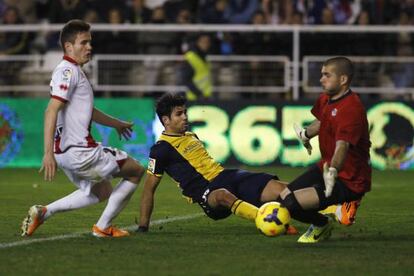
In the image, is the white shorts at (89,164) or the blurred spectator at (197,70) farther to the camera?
the blurred spectator at (197,70)

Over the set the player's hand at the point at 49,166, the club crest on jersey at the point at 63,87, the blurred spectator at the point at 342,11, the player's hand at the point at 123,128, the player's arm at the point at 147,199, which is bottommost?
the player's arm at the point at 147,199

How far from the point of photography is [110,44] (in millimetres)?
19234

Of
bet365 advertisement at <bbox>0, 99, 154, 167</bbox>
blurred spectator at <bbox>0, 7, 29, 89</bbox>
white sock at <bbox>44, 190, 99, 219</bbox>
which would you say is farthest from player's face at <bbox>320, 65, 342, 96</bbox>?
blurred spectator at <bbox>0, 7, 29, 89</bbox>

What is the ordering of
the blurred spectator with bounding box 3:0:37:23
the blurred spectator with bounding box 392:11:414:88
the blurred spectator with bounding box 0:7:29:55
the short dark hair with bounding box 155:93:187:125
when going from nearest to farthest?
the short dark hair with bounding box 155:93:187:125 < the blurred spectator with bounding box 392:11:414:88 < the blurred spectator with bounding box 0:7:29:55 < the blurred spectator with bounding box 3:0:37:23

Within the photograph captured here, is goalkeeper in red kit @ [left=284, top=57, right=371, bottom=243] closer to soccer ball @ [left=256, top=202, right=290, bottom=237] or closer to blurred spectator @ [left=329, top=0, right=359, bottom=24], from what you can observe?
soccer ball @ [left=256, top=202, right=290, bottom=237]

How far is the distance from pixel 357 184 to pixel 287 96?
10.1m

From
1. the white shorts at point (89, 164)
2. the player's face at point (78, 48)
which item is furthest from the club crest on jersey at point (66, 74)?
the white shorts at point (89, 164)

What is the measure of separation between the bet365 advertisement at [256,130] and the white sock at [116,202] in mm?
8957

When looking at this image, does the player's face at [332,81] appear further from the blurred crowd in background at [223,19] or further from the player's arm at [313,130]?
the blurred crowd in background at [223,19]

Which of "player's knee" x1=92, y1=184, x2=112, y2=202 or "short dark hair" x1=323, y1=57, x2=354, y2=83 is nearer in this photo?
"short dark hair" x1=323, y1=57, x2=354, y2=83

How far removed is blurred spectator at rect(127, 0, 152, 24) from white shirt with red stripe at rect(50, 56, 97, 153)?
10.2 m

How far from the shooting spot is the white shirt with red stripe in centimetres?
941

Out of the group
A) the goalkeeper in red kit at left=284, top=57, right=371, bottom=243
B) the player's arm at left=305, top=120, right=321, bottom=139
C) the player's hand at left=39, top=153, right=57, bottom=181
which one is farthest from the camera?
the player's arm at left=305, top=120, right=321, bottom=139

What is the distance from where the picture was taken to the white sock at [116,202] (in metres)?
9.59
